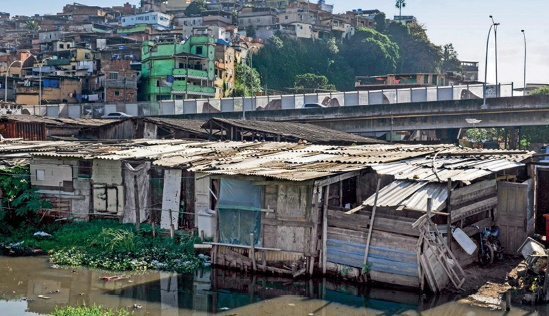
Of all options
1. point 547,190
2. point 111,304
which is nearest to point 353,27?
point 547,190

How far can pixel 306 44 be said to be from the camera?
86875 mm

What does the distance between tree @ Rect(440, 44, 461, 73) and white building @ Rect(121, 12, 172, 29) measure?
1619 inches

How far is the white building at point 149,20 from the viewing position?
92188 millimetres

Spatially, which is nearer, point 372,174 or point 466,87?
point 372,174

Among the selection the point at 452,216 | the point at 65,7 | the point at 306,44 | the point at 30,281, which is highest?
the point at 65,7

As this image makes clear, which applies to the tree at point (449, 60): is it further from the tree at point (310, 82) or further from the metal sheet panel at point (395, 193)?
the metal sheet panel at point (395, 193)

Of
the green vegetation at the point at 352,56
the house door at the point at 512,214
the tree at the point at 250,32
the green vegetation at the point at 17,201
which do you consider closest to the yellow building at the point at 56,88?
the green vegetation at the point at 352,56

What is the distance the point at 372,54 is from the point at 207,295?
75.6m

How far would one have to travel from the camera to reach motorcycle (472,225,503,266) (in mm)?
15329

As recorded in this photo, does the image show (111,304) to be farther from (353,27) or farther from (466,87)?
(353,27)

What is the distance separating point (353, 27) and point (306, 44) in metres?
13.6

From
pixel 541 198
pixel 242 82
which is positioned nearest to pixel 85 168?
pixel 541 198

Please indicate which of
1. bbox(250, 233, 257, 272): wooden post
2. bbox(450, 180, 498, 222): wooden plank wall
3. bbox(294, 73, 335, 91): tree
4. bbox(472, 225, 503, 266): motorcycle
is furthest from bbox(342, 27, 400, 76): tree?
bbox(250, 233, 257, 272): wooden post

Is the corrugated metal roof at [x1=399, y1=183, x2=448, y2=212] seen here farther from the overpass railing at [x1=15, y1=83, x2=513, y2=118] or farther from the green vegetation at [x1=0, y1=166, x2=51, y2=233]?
the overpass railing at [x1=15, y1=83, x2=513, y2=118]
